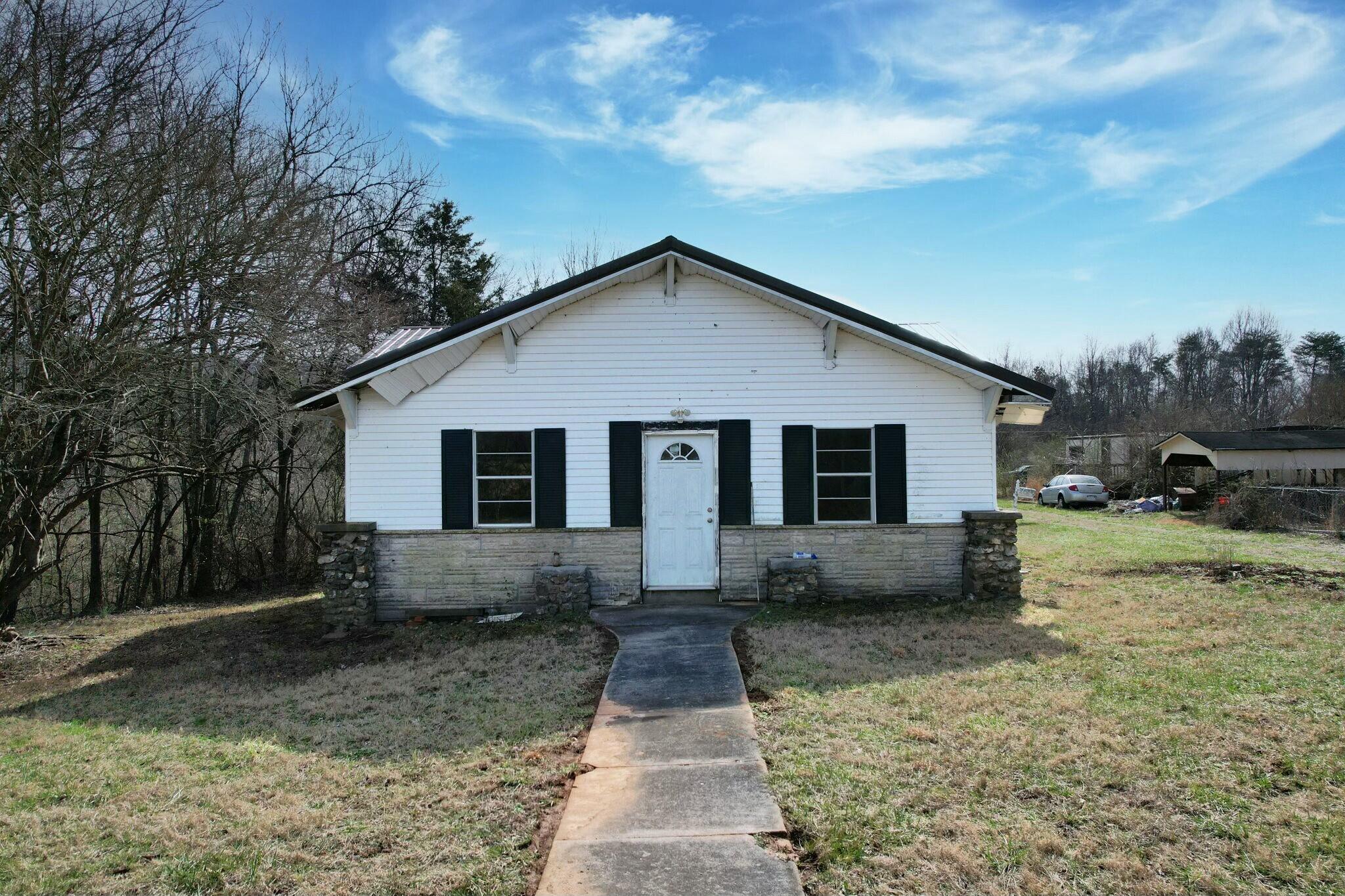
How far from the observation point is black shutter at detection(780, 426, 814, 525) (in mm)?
10742

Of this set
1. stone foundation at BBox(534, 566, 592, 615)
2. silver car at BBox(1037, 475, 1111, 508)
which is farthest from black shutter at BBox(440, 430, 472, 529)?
silver car at BBox(1037, 475, 1111, 508)

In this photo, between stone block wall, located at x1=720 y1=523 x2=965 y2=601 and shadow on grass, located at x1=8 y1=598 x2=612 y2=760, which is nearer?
shadow on grass, located at x1=8 y1=598 x2=612 y2=760

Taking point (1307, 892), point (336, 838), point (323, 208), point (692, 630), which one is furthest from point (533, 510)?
point (323, 208)

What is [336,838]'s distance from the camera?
13.9 feet

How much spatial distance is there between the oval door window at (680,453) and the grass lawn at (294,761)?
246 centimetres

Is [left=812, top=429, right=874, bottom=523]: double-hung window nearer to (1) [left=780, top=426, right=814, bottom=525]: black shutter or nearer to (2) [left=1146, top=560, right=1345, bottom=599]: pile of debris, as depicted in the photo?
(1) [left=780, top=426, right=814, bottom=525]: black shutter

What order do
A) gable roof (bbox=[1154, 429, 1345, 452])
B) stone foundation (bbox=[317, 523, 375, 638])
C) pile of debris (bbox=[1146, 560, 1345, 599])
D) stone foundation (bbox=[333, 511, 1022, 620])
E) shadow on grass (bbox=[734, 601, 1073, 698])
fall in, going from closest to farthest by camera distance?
shadow on grass (bbox=[734, 601, 1073, 698])
stone foundation (bbox=[317, 523, 375, 638])
stone foundation (bbox=[333, 511, 1022, 620])
pile of debris (bbox=[1146, 560, 1345, 599])
gable roof (bbox=[1154, 429, 1345, 452])

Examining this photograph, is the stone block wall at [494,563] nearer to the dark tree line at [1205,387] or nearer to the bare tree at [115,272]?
the bare tree at [115,272]

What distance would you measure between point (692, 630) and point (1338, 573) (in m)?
9.84

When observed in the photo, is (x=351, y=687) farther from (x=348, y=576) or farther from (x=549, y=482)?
(x=549, y=482)

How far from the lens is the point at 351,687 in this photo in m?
7.54

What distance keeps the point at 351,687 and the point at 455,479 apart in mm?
3632

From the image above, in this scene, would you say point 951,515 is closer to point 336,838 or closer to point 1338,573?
point 1338,573

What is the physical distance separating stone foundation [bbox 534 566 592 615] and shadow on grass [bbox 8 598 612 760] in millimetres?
407
